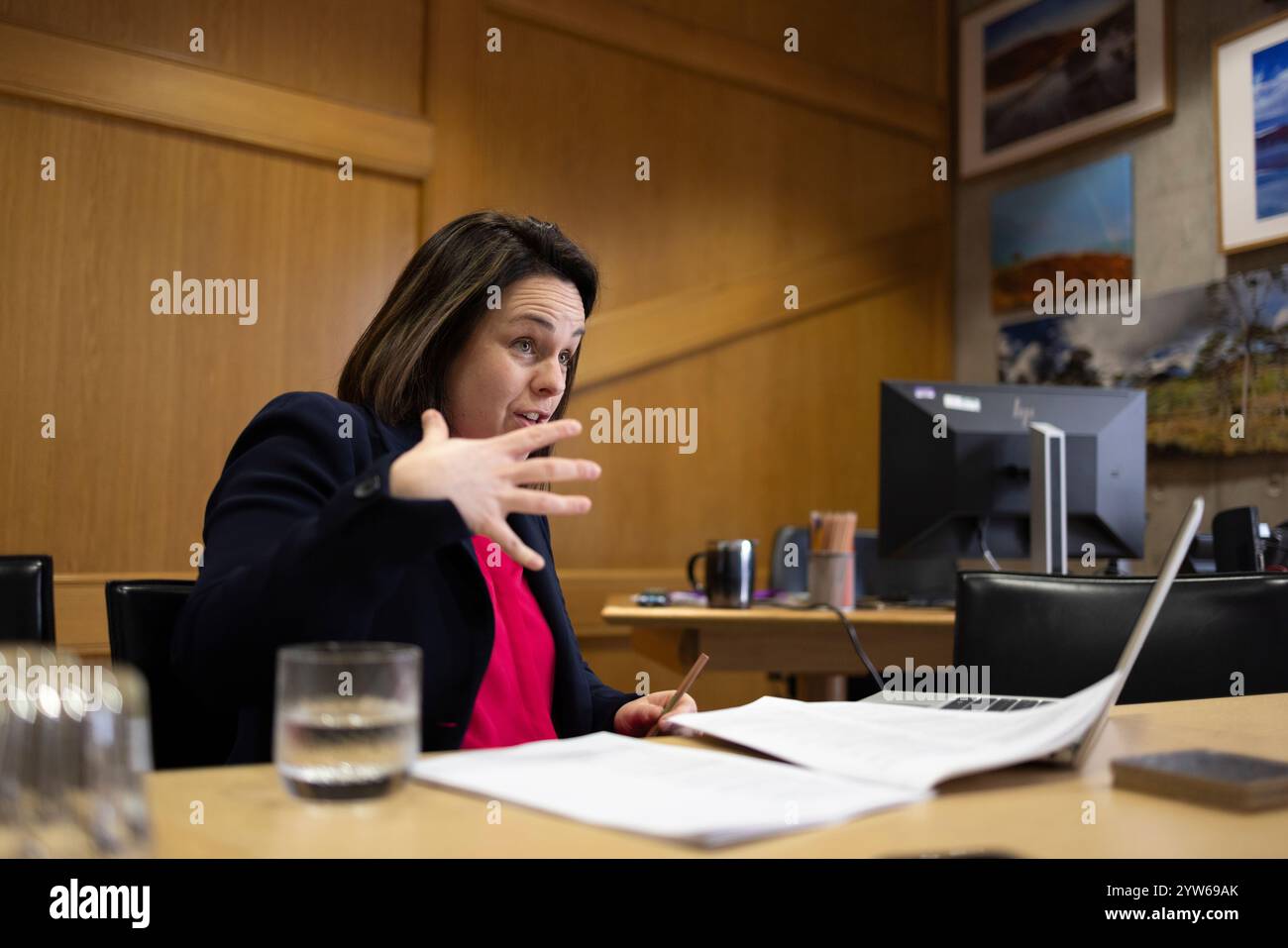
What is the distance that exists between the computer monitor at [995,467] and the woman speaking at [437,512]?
100cm

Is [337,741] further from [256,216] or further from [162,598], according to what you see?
[256,216]

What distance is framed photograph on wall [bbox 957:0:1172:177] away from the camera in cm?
414

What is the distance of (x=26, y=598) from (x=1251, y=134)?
13.3 feet

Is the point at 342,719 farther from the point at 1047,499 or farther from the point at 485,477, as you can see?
the point at 1047,499

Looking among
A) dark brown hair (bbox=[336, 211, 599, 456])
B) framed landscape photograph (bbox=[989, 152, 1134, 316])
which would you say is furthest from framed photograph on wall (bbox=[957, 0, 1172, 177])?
dark brown hair (bbox=[336, 211, 599, 456])

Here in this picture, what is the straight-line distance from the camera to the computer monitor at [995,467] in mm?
2379

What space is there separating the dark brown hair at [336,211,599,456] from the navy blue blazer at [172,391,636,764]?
0.07m

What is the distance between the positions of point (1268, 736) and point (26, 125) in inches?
124

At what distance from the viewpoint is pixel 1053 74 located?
4500mm

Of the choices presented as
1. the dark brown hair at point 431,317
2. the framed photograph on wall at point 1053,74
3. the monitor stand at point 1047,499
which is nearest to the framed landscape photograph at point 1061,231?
the framed photograph on wall at point 1053,74

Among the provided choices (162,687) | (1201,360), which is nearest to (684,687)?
(162,687)

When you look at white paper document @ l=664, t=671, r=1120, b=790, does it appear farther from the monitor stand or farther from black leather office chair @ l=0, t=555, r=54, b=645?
the monitor stand

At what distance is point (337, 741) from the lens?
2.16 feet
